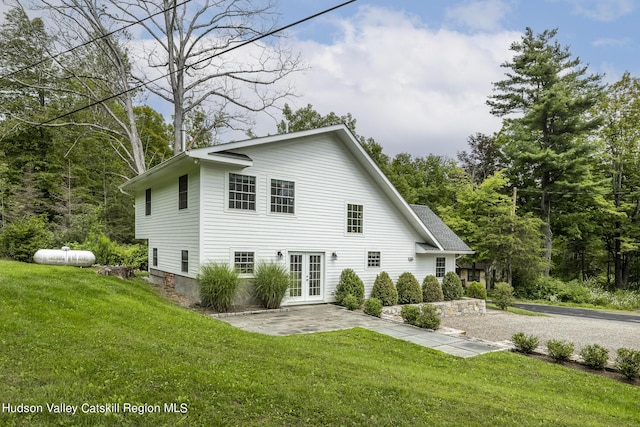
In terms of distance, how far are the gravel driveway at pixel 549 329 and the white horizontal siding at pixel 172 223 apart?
8.27 m

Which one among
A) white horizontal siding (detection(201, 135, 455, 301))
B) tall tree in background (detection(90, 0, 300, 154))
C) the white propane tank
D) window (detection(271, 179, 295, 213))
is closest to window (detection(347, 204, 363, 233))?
white horizontal siding (detection(201, 135, 455, 301))

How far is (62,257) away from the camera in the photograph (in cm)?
1279

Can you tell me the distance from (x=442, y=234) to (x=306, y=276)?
7.60 metres

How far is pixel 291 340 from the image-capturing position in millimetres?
7309

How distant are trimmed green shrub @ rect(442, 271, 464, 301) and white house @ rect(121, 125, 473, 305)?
2.67ft

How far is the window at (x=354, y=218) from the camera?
47.0ft

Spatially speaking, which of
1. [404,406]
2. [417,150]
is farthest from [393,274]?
[417,150]

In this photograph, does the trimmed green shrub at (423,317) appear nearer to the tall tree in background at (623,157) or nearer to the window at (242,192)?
the window at (242,192)

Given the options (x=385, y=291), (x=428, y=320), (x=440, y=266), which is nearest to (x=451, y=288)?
(x=440, y=266)

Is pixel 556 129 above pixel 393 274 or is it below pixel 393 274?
above

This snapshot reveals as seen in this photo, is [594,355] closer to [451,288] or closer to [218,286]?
[218,286]

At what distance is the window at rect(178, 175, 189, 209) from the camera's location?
39.9 feet

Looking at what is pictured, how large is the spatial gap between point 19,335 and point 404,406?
16.0 feet

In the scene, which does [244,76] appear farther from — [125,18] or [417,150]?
[417,150]
